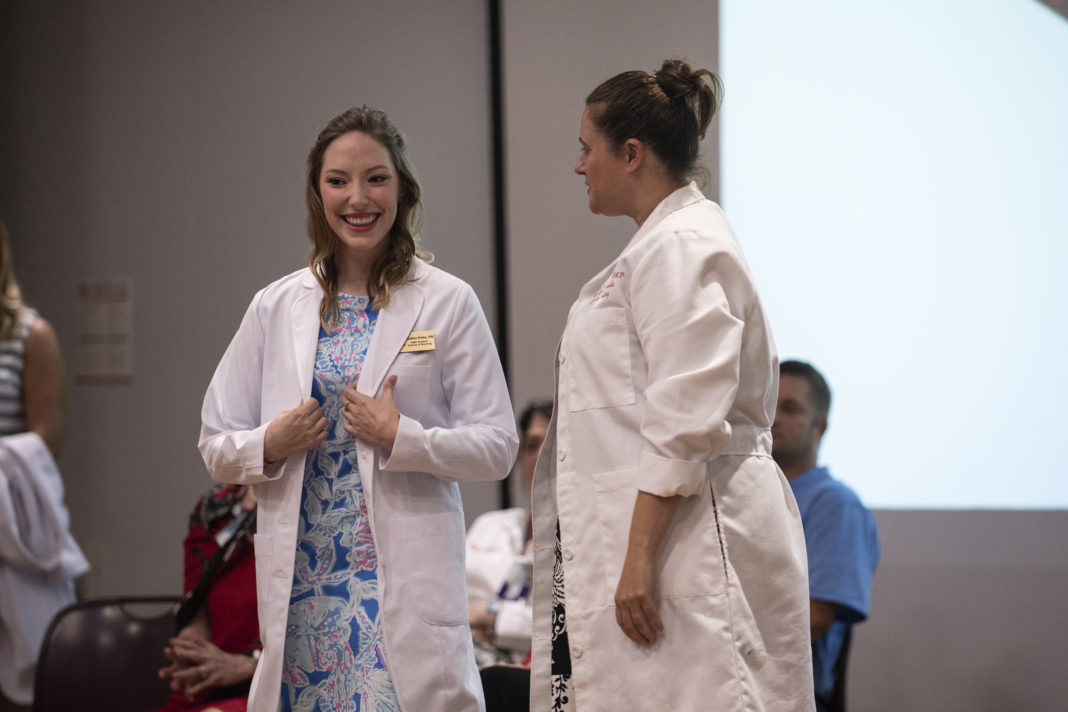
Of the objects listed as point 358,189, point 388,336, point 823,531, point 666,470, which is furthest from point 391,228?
point 823,531

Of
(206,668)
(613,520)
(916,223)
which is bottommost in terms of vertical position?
(206,668)

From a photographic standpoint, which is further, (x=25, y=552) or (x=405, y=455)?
(x=25, y=552)

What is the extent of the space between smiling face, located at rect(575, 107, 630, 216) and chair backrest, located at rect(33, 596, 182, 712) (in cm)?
181

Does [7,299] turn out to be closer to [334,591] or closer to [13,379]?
[13,379]

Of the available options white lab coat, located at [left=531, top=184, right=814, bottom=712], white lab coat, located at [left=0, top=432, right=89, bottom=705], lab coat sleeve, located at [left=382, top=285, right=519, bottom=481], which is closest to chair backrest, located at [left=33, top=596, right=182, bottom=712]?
white lab coat, located at [left=0, top=432, right=89, bottom=705]

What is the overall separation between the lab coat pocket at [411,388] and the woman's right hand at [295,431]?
0.15m

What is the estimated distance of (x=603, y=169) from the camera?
1724mm

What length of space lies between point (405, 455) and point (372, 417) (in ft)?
0.28

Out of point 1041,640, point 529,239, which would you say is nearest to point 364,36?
point 529,239

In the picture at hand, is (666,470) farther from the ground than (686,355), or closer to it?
closer to it

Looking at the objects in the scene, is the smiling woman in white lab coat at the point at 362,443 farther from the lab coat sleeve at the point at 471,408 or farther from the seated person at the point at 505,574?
the seated person at the point at 505,574

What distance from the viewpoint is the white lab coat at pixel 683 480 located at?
4.98 feet

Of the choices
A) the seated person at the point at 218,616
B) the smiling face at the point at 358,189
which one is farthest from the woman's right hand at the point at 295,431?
the seated person at the point at 218,616

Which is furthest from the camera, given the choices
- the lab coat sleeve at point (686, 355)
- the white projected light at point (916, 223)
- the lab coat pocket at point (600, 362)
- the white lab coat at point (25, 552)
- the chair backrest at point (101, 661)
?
the white lab coat at point (25, 552)
